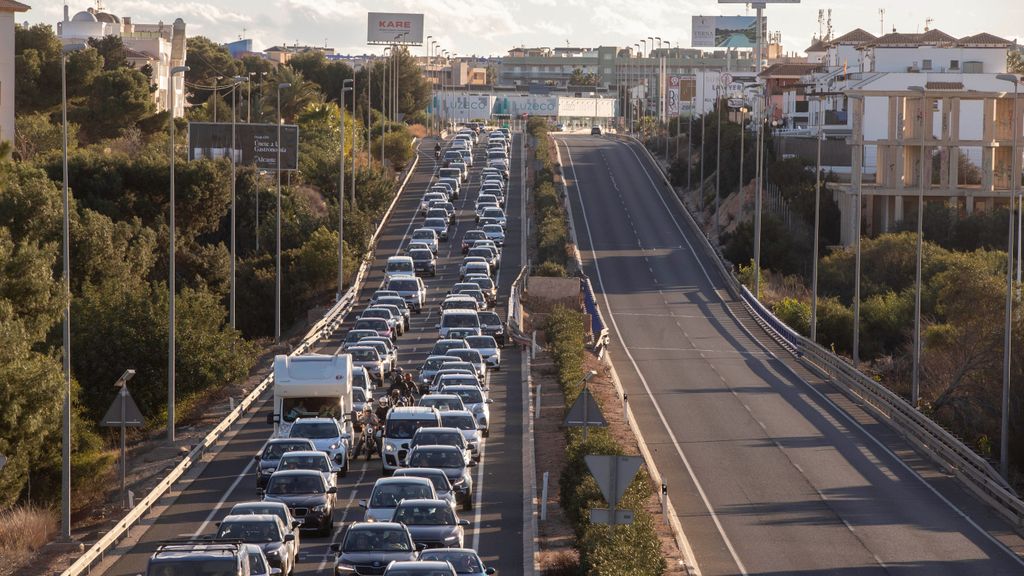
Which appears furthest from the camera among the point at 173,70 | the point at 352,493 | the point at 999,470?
the point at 173,70

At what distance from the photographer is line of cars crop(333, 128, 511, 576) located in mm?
21078

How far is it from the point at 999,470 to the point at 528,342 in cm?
2131

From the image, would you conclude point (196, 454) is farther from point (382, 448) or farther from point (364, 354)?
point (364, 354)

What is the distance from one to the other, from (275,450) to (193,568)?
425 inches

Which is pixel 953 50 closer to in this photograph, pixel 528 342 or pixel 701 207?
pixel 701 207

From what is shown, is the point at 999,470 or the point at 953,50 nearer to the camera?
the point at 999,470

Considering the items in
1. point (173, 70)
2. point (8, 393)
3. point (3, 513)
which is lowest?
point (3, 513)

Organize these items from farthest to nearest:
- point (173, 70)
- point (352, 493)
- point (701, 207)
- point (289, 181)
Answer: point (701, 207) → point (289, 181) → point (173, 70) → point (352, 493)

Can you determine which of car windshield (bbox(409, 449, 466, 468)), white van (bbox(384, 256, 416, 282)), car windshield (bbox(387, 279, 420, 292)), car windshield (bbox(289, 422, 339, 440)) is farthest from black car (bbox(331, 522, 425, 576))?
white van (bbox(384, 256, 416, 282))

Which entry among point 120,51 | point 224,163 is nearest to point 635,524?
point 224,163

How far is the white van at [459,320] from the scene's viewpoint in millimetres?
52000

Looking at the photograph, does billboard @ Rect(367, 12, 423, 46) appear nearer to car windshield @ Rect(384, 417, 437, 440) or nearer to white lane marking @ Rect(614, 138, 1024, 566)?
white lane marking @ Rect(614, 138, 1024, 566)

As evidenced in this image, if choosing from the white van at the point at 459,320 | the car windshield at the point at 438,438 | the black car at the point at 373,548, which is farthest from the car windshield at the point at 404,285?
the black car at the point at 373,548

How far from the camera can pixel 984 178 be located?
85688 mm
